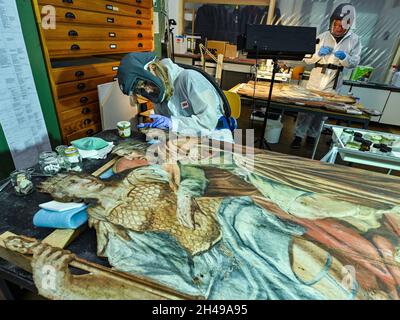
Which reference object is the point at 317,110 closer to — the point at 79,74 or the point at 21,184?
the point at 79,74

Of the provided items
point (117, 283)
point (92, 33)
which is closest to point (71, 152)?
point (117, 283)

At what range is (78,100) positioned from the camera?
2156 millimetres

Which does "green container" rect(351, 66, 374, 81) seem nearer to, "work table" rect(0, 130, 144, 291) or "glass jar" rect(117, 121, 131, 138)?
"glass jar" rect(117, 121, 131, 138)

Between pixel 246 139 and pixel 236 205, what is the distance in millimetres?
971

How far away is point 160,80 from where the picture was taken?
157 centimetres

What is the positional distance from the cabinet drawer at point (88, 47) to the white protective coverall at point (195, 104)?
848 mm

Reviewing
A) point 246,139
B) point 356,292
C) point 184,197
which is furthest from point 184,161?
point 356,292

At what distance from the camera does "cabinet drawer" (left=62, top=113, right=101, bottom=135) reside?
2.09m

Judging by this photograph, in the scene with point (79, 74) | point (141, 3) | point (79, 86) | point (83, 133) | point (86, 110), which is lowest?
point (83, 133)

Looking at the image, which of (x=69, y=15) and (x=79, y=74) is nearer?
(x=69, y=15)

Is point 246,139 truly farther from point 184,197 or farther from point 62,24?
point 62,24

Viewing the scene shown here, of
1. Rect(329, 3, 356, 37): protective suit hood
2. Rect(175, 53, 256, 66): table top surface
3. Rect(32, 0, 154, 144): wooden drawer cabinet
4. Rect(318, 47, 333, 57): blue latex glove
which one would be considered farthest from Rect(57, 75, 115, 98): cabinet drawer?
Rect(329, 3, 356, 37): protective suit hood

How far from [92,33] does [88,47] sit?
0.13 m

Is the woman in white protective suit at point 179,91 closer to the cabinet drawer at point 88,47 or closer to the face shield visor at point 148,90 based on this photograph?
the face shield visor at point 148,90
